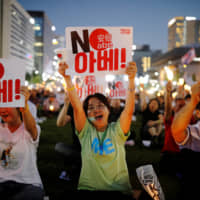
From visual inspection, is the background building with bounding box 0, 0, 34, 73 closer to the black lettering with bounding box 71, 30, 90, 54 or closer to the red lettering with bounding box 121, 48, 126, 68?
the black lettering with bounding box 71, 30, 90, 54

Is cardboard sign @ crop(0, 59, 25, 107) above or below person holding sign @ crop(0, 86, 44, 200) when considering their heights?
above

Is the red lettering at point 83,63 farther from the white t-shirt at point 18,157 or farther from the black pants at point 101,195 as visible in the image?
the black pants at point 101,195

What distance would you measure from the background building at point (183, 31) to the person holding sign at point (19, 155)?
348 ft

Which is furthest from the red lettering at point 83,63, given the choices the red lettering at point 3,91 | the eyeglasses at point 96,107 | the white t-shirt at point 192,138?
the white t-shirt at point 192,138

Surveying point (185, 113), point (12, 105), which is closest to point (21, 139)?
point (12, 105)

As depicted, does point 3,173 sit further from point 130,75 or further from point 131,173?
point 131,173

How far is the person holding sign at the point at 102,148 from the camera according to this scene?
2579mm

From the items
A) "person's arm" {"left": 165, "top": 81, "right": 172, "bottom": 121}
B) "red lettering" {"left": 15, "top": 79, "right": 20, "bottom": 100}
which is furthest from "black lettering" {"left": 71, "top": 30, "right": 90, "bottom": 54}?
"person's arm" {"left": 165, "top": 81, "right": 172, "bottom": 121}

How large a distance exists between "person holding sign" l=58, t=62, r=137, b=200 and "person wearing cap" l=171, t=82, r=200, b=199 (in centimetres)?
52

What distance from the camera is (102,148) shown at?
2.68 meters

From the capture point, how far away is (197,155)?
321cm

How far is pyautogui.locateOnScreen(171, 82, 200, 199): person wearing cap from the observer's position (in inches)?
97.7

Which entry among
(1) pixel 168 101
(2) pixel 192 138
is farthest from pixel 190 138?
(1) pixel 168 101

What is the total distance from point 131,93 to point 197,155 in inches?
46.9
